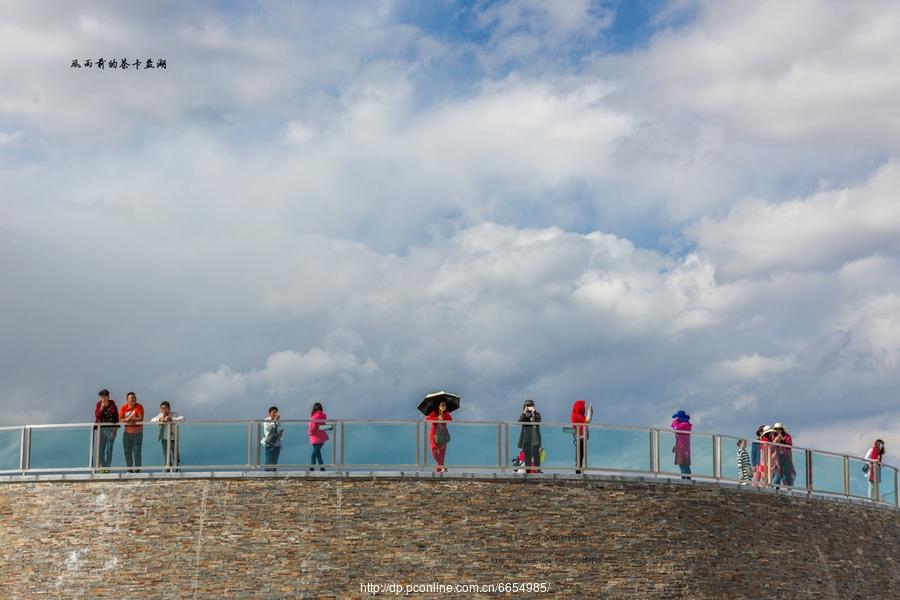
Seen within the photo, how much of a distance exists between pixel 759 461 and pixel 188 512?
13525 millimetres

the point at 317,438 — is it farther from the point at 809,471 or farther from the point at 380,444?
the point at 809,471

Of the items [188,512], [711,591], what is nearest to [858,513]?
[711,591]

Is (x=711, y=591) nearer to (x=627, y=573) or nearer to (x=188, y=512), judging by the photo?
(x=627, y=573)

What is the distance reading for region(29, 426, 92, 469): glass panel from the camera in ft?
99.3

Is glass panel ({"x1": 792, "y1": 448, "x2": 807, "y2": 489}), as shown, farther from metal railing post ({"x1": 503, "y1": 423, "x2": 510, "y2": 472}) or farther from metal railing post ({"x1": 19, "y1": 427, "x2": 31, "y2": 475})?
metal railing post ({"x1": 19, "y1": 427, "x2": 31, "y2": 475})

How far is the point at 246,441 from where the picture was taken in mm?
29750

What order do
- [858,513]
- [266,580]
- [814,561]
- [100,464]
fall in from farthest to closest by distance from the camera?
[858,513], [814,561], [100,464], [266,580]

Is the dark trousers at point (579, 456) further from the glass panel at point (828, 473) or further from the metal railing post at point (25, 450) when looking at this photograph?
the metal railing post at point (25, 450)

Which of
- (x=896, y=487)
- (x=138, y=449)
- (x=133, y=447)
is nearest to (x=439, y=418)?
Result: (x=138, y=449)

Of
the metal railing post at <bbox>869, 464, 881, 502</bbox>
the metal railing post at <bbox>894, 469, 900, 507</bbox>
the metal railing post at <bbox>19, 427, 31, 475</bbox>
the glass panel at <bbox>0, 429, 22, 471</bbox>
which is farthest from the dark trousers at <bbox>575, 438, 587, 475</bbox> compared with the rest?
the metal railing post at <bbox>894, 469, 900, 507</bbox>

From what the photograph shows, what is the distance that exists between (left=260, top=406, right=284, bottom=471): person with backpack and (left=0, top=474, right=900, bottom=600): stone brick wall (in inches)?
23.9

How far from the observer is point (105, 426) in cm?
3039

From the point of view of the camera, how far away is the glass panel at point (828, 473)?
35.4m

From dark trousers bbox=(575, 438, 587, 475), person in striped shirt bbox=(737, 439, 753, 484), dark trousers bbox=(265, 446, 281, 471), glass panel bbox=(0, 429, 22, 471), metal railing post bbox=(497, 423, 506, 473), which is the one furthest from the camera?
person in striped shirt bbox=(737, 439, 753, 484)
